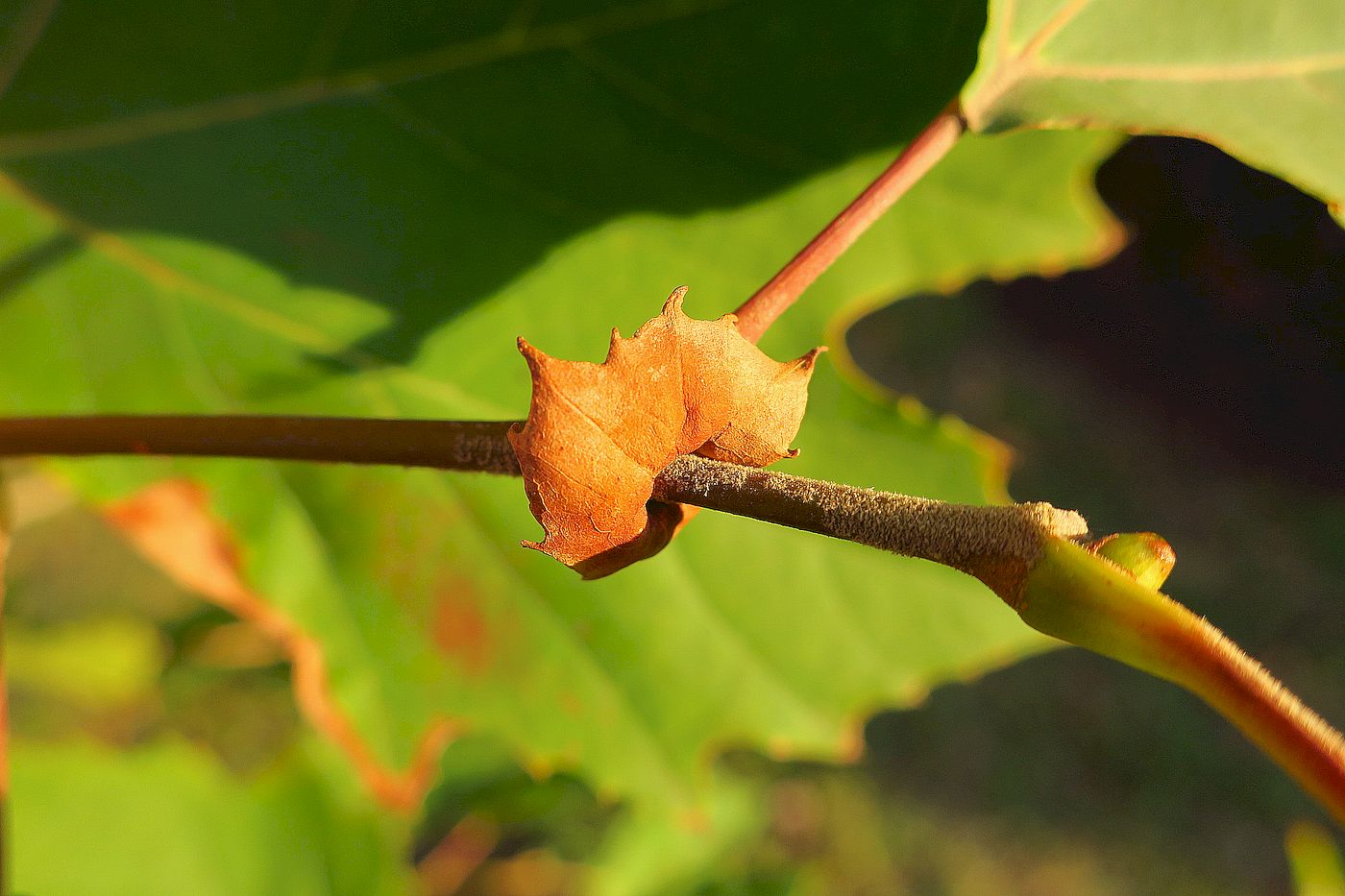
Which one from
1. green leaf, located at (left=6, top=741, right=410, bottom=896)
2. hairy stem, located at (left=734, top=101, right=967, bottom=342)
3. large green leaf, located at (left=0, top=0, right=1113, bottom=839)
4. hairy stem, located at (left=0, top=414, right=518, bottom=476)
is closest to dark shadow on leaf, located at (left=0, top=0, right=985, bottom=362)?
large green leaf, located at (left=0, top=0, right=1113, bottom=839)

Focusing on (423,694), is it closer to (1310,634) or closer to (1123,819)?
(1123,819)

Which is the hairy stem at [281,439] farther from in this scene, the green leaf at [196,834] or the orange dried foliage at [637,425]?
the green leaf at [196,834]

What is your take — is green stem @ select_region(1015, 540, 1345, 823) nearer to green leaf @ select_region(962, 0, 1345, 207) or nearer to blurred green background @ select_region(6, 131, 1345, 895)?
green leaf @ select_region(962, 0, 1345, 207)

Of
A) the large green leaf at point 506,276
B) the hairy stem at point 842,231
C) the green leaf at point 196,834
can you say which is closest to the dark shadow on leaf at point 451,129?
the large green leaf at point 506,276

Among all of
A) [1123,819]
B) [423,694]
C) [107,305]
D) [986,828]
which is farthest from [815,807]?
[107,305]

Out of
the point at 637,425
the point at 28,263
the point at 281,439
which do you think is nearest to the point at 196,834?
the point at 28,263

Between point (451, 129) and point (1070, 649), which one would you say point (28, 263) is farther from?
point (1070, 649)

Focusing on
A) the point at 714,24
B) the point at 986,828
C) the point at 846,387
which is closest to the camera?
the point at 714,24
